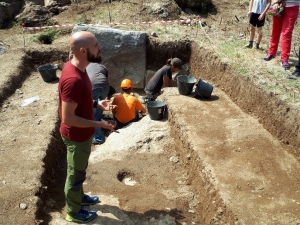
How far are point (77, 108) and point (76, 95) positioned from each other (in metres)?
0.24

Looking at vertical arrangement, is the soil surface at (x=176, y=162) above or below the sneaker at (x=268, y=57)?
below

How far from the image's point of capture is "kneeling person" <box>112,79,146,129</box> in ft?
22.0

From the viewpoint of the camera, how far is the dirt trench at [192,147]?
416 cm

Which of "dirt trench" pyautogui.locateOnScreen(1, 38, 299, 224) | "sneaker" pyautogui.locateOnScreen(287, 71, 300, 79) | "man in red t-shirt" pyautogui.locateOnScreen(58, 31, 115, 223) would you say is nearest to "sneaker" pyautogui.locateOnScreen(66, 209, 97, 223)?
"man in red t-shirt" pyautogui.locateOnScreen(58, 31, 115, 223)

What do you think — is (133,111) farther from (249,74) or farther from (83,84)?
(83,84)

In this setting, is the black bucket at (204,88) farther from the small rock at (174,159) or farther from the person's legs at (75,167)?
the person's legs at (75,167)

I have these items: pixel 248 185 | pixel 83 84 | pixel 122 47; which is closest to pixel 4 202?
pixel 83 84

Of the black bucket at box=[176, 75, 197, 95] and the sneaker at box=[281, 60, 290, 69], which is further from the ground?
the sneaker at box=[281, 60, 290, 69]

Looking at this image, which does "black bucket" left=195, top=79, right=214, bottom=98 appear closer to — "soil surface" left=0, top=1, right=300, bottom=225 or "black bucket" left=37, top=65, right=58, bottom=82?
"soil surface" left=0, top=1, right=300, bottom=225

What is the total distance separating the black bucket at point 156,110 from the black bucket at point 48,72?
9.35ft

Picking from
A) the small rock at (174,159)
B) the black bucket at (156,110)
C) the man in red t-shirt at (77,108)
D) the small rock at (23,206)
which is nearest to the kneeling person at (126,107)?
the black bucket at (156,110)

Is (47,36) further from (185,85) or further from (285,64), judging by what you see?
(285,64)

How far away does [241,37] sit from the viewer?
9.26 metres

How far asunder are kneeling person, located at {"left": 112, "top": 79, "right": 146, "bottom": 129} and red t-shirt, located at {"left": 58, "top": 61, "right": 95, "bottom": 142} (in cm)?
314
